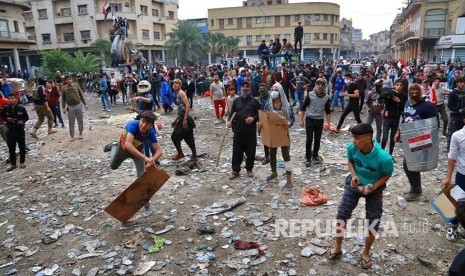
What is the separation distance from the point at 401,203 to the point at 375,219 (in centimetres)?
192

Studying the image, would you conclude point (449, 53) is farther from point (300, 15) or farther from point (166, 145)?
point (166, 145)

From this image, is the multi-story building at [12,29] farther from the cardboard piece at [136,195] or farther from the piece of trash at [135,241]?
the piece of trash at [135,241]

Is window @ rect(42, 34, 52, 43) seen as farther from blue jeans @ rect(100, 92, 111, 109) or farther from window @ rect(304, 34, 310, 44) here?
window @ rect(304, 34, 310, 44)

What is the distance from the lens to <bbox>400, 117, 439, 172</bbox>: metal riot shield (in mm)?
4727

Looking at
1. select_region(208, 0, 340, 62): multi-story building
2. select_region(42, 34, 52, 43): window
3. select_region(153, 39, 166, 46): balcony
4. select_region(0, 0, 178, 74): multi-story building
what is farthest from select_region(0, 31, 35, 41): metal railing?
select_region(208, 0, 340, 62): multi-story building

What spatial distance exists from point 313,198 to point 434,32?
43927mm

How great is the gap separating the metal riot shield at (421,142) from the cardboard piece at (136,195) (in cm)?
347

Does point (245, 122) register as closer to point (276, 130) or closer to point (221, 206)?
point (276, 130)

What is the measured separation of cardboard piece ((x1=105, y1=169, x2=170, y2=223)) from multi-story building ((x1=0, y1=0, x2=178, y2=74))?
40.6m

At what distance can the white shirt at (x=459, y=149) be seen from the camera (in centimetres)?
382

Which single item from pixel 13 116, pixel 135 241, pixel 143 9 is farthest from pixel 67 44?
pixel 135 241

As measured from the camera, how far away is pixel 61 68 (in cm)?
2855

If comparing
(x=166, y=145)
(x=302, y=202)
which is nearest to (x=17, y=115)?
(x=166, y=145)

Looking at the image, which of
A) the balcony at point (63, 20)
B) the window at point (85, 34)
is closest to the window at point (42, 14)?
the balcony at point (63, 20)
